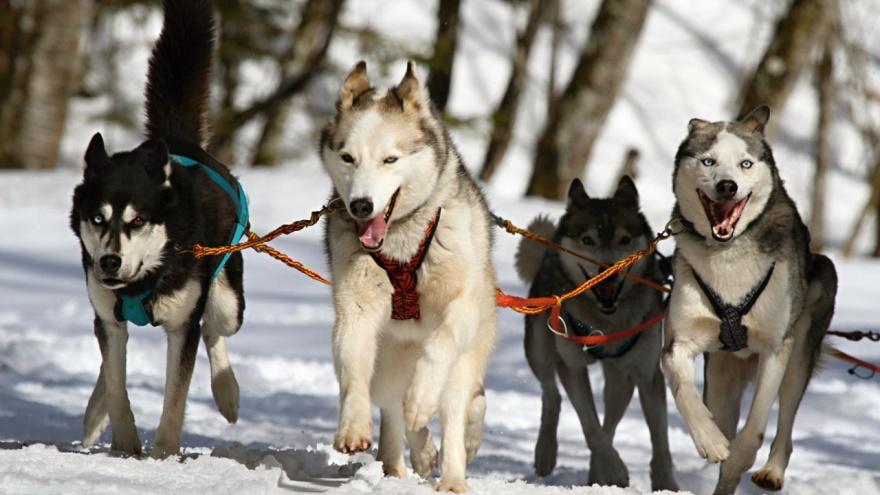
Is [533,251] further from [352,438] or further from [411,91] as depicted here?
[352,438]

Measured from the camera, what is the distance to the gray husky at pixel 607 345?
585 cm

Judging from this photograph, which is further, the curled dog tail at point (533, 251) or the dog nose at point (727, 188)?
the curled dog tail at point (533, 251)

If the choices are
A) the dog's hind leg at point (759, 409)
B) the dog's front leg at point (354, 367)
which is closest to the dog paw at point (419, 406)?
the dog's front leg at point (354, 367)

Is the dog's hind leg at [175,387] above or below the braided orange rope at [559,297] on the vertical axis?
below

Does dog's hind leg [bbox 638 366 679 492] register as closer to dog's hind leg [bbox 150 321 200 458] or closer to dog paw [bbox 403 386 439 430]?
dog paw [bbox 403 386 439 430]

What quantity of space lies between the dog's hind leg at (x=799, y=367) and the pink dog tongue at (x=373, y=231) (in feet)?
6.08

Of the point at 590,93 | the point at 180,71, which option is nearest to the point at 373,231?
the point at 180,71

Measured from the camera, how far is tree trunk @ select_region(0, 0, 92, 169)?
666 inches

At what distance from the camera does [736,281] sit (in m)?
4.85

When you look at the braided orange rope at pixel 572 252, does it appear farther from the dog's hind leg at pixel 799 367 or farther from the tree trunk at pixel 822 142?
the tree trunk at pixel 822 142

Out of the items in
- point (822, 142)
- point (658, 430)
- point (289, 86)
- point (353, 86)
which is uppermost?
point (822, 142)

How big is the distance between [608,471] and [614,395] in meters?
0.87

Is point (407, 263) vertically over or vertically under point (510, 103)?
under

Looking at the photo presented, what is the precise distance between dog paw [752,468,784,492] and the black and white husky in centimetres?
226
